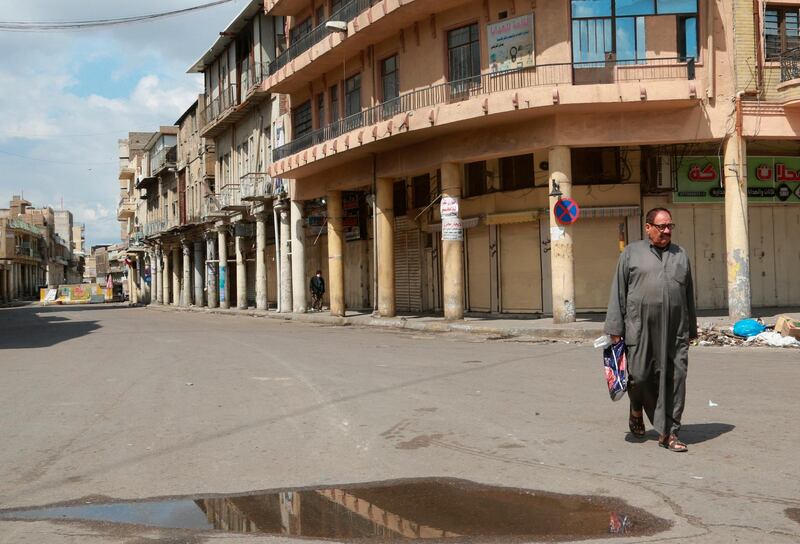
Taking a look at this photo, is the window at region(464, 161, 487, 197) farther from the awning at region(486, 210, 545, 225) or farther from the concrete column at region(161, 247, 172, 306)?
the concrete column at region(161, 247, 172, 306)

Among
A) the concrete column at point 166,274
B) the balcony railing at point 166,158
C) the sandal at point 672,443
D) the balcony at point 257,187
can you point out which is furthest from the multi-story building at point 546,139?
the concrete column at point 166,274

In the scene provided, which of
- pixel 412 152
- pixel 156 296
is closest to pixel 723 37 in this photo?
pixel 412 152

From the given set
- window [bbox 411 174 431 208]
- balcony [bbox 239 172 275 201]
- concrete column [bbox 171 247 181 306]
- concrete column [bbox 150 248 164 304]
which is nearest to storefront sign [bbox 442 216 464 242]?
window [bbox 411 174 431 208]

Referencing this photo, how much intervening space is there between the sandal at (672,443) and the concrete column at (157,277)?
200 feet

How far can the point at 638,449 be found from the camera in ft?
20.5

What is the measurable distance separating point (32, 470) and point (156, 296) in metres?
62.3

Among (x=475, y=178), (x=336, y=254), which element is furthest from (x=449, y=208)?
(x=336, y=254)

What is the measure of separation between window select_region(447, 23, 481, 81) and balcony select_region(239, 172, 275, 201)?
14.5 metres

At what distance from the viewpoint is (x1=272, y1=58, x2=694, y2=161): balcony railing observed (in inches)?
745

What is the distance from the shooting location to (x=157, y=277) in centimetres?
6519

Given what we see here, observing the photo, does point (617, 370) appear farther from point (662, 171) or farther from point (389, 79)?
point (389, 79)

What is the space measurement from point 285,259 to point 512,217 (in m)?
12.7

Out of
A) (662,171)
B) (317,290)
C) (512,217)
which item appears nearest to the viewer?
(662,171)

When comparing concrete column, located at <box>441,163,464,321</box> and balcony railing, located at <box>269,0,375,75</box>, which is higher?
balcony railing, located at <box>269,0,375,75</box>
